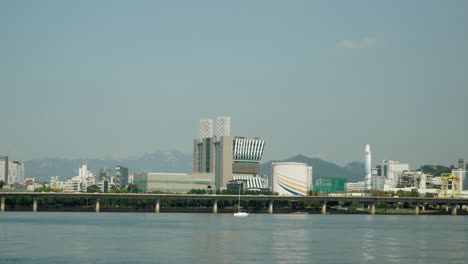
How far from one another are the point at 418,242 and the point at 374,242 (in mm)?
5311

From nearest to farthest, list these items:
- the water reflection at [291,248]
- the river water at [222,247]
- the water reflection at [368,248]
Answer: the river water at [222,247]
the water reflection at [291,248]
the water reflection at [368,248]

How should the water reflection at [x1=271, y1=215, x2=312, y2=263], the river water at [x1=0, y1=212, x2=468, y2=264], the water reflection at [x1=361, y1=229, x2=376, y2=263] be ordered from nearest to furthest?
the river water at [x1=0, y1=212, x2=468, y2=264] → the water reflection at [x1=271, y1=215, x2=312, y2=263] → the water reflection at [x1=361, y1=229, x2=376, y2=263]

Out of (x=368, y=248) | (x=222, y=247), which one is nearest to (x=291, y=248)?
(x=222, y=247)

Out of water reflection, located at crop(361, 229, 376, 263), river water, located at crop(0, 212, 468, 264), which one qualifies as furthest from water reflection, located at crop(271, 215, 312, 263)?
water reflection, located at crop(361, 229, 376, 263)

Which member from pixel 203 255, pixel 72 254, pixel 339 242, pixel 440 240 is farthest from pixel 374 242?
pixel 72 254

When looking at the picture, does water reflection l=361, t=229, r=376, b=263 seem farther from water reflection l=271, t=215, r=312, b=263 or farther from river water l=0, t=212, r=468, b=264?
water reflection l=271, t=215, r=312, b=263

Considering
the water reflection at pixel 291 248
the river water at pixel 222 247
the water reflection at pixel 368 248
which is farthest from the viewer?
the water reflection at pixel 368 248

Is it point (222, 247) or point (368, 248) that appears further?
point (368, 248)

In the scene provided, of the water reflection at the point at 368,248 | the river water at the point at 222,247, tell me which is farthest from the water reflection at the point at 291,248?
the water reflection at the point at 368,248

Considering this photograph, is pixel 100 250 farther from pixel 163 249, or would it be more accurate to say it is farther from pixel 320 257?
pixel 320 257

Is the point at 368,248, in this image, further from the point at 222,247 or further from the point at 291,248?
the point at 222,247

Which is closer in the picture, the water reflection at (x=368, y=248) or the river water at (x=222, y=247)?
the river water at (x=222, y=247)

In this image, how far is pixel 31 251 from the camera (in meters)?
78.1

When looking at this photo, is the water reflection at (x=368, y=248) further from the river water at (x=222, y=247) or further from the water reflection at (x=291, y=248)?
the water reflection at (x=291, y=248)
